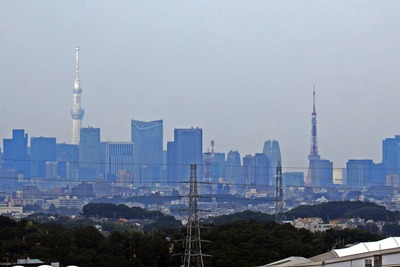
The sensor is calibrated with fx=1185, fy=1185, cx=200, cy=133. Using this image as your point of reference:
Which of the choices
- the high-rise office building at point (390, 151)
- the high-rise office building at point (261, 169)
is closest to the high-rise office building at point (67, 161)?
the high-rise office building at point (261, 169)

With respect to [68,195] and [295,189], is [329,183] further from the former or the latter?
[68,195]

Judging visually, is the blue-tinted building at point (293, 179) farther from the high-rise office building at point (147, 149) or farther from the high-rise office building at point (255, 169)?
the high-rise office building at point (147, 149)

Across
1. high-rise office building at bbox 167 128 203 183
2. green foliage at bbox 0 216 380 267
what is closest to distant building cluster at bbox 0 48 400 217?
high-rise office building at bbox 167 128 203 183

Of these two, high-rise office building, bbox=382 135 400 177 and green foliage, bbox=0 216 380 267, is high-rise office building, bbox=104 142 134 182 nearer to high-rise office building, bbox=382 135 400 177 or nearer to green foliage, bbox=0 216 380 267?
high-rise office building, bbox=382 135 400 177

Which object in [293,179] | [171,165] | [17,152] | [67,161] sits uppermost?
[17,152]

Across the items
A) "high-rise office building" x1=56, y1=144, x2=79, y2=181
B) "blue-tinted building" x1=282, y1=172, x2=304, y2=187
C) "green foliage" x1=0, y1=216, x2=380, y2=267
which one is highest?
"high-rise office building" x1=56, y1=144, x2=79, y2=181

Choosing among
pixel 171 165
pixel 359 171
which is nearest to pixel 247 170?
pixel 171 165

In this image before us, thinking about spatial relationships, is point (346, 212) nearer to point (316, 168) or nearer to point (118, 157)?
point (316, 168)

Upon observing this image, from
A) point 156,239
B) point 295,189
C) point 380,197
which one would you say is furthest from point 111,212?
point 295,189

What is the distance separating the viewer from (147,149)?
176875mm

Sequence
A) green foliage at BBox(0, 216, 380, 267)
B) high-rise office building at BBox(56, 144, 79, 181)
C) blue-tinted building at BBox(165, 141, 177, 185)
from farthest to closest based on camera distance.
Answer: high-rise office building at BBox(56, 144, 79, 181), blue-tinted building at BBox(165, 141, 177, 185), green foliage at BBox(0, 216, 380, 267)

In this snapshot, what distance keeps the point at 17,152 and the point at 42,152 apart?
13.6 feet

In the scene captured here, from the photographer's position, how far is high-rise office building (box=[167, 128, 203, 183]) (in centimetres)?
16612

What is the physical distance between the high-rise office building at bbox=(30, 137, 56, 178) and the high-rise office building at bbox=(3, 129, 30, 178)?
3.83ft
